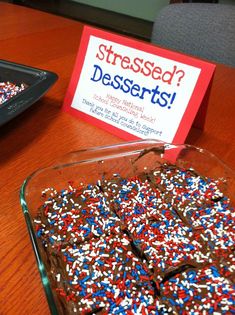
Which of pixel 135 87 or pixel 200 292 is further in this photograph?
pixel 135 87

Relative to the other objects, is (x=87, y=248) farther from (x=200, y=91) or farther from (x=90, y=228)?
(x=200, y=91)

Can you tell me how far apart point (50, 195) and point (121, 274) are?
0.78 ft

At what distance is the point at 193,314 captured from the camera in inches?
22.6

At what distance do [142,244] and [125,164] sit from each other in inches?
8.8

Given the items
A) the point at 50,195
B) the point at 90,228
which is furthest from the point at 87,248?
the point at 50,195

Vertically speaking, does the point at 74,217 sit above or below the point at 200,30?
below

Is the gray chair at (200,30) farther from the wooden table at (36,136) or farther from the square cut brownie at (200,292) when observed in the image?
the square cut brownie at (200,292)

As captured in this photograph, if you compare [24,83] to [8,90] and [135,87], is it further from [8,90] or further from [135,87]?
[135,87]

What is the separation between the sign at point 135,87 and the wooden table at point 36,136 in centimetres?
6

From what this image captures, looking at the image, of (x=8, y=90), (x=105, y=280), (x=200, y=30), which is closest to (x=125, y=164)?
(x=105, y=280)

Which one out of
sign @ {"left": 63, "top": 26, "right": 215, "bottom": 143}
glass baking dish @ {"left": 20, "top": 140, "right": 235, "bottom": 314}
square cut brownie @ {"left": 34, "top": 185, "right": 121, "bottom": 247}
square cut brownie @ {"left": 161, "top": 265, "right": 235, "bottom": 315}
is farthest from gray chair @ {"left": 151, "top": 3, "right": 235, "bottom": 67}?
square cut brownie @ {"left": 161, "top": 265, "right": 235, "bottom": 315}

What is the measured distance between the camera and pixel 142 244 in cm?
69

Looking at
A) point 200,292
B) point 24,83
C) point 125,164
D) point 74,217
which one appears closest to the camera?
point 200,292

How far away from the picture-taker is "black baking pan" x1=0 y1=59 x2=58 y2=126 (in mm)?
888
